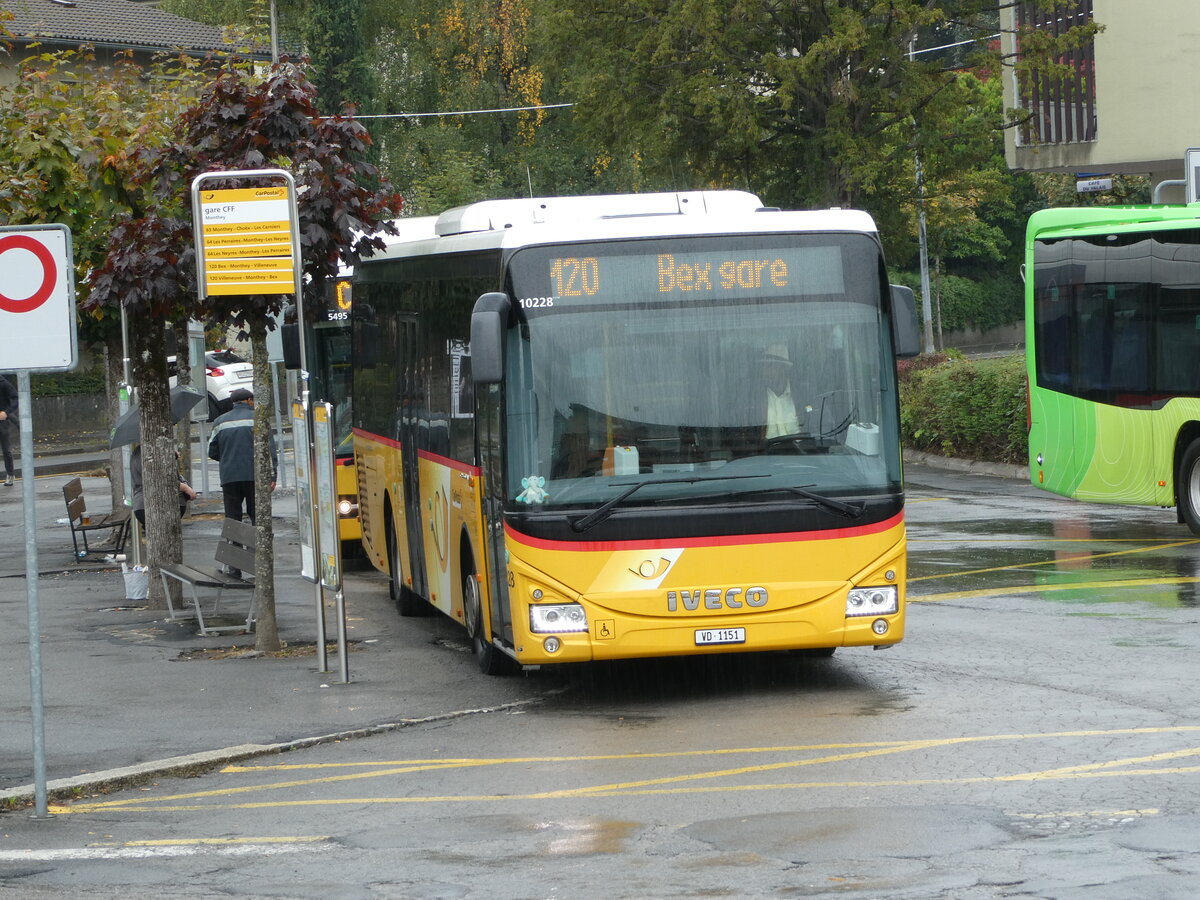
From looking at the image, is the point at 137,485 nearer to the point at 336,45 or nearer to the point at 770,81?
the point at 770,81

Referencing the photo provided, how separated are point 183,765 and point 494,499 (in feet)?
8.39

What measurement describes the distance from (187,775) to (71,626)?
6729 mm

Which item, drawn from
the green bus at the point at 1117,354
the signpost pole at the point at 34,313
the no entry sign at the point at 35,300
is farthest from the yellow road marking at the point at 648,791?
the green bus at the point at 1117,354

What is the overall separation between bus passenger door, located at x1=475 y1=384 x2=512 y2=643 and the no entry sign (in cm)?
296

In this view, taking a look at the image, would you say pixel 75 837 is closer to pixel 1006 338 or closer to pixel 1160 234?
pixel 1160 234

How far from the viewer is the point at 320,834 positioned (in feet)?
26.2

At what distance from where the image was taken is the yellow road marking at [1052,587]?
15164mm

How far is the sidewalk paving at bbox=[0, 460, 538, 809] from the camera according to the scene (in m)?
10.2

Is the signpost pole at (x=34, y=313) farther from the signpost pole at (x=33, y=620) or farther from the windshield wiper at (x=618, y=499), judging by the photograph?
the windshield wiper at (x=618, y=499)

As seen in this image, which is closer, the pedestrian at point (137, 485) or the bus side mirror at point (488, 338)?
the bus side mirror at point (488, 338)

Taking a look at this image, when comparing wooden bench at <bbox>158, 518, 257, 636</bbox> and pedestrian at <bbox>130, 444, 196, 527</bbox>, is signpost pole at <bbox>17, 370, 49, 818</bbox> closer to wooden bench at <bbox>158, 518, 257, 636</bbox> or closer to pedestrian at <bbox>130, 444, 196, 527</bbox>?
wooden bench at <bbox>158, 518, 257, 636</bbox>

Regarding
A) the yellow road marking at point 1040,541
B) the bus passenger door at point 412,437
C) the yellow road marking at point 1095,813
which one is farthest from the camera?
the yellow road marking at point 1040,541

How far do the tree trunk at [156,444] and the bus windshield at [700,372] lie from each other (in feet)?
21.8

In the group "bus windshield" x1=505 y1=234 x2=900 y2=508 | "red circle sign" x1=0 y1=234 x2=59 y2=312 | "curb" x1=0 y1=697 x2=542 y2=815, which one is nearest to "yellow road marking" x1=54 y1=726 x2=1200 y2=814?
"curb" x1=0 y1=697 x2=542 y2=815
